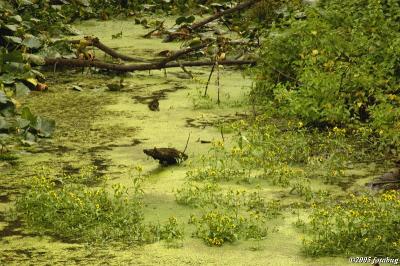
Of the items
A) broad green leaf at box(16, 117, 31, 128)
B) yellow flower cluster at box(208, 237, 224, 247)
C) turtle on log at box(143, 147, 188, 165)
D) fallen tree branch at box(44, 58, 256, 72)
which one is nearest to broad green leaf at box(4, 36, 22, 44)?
fallen tree branch at box(44, 58, 256, 72)

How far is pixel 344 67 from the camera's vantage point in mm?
5703

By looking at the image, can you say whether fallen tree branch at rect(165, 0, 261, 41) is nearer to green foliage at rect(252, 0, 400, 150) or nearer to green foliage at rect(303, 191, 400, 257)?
green foliage at rect(252, 0, 400, 150)

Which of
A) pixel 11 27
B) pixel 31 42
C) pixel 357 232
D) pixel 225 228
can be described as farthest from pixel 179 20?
pixel 357 232

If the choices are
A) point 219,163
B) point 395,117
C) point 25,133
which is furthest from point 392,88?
point 25,133

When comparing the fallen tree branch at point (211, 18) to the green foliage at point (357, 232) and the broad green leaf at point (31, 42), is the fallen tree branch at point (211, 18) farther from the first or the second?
the green foliage at point (357, 232)

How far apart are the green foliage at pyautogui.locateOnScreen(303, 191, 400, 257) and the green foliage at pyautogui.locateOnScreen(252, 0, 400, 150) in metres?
1.11

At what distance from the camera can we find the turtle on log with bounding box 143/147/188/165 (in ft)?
16.7

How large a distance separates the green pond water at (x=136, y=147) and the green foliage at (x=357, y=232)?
0.07m

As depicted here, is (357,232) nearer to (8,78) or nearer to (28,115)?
(28,115)

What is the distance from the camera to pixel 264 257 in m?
3.72

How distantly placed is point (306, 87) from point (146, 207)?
1921 millimetres

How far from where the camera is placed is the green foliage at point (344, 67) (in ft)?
18.0

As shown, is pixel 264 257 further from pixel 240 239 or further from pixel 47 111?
pixel 47 111

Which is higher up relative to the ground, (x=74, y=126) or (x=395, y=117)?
(x=395, y=117)
